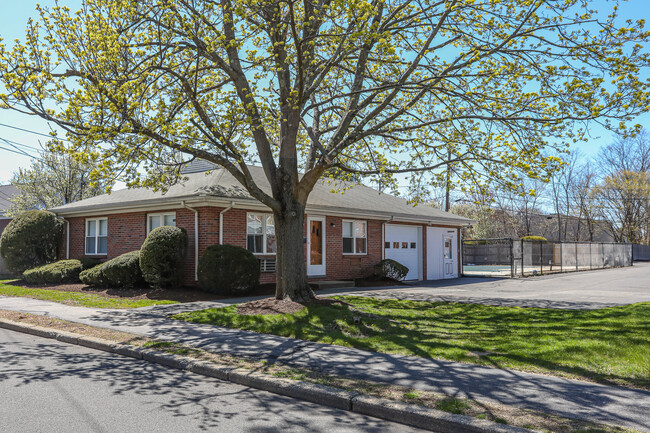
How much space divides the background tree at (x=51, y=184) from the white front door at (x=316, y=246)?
772 inches

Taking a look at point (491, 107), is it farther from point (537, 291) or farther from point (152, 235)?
point (152, 235)

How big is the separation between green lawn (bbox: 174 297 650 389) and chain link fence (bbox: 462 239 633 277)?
46.0 ft

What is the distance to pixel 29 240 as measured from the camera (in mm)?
19844

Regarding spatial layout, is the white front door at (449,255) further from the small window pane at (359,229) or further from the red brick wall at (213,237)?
the small window pane at (359,229)

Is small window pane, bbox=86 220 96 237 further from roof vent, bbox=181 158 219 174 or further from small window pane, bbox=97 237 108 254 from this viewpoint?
roof vent, bbox=181 158 219 174

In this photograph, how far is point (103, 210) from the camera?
1912 cm

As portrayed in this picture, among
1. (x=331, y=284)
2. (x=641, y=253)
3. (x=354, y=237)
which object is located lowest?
(x=331, y=284)

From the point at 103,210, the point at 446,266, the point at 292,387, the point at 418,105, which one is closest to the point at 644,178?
the point at 446,266

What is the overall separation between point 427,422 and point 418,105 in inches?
404

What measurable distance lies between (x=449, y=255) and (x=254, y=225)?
1185cm

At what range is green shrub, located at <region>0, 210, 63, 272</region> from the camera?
19672mm

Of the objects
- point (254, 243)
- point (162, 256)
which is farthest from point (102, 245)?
point (254, 243)

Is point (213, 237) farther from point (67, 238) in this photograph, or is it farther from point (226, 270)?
point (67, 238)

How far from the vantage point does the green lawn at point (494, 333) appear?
6.74 meters
